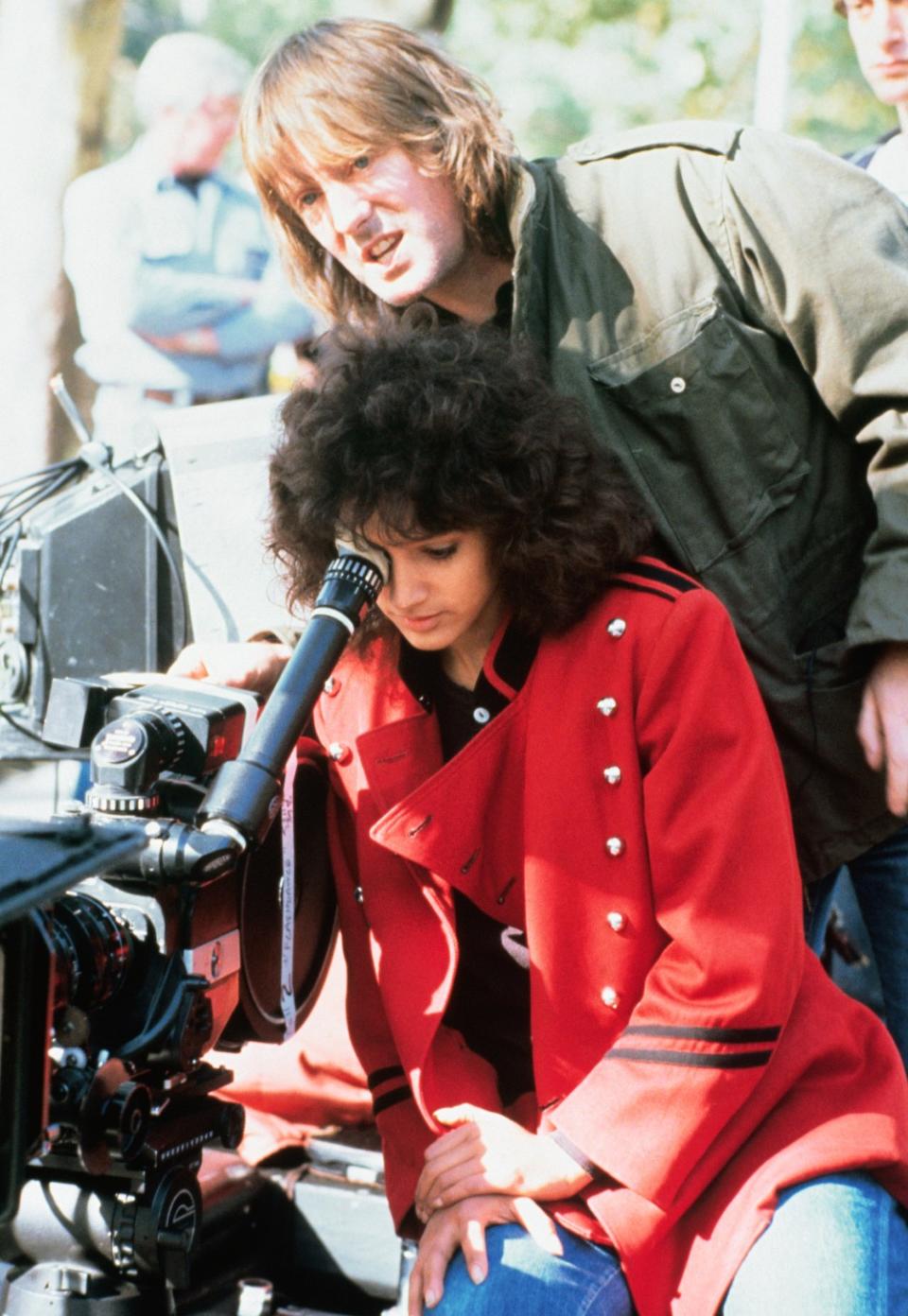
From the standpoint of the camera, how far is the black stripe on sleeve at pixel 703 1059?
1897 millimetres

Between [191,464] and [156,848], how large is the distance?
4.20ft

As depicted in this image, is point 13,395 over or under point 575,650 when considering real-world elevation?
under

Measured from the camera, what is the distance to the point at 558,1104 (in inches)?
79.3

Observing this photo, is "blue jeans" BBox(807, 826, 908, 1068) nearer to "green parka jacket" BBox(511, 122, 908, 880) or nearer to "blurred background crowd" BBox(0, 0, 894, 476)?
"green parka jacket" BBox(511, 122, 908, 880)

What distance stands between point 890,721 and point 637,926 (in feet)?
1.67

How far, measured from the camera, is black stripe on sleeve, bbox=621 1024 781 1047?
190cm

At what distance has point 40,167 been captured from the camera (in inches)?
318

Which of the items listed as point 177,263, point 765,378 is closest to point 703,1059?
point 765,378

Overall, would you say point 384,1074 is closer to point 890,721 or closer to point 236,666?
point 236,666

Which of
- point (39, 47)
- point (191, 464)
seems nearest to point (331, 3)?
point (39, 47)

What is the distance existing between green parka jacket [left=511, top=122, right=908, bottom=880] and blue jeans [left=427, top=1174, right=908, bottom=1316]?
62 cm

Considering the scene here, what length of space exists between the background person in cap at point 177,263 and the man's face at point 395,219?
3814 millimetres

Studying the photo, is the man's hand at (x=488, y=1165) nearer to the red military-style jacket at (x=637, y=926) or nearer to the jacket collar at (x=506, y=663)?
the red military-style jacket at (x=637, y=926)

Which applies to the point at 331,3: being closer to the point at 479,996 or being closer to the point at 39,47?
the point at 39,47
